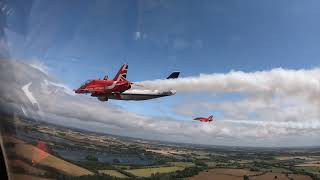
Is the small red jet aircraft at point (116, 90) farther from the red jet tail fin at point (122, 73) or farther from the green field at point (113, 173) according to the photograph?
the green field at point (113, 173)

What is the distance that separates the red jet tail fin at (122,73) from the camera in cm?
1372

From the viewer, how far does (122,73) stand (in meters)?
14.1

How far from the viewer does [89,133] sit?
15711 millimetres

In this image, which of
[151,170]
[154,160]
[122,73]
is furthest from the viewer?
[154,160]

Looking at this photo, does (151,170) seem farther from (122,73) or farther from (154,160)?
(122,73)

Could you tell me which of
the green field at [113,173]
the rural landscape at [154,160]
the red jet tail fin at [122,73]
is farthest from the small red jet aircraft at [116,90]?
the green field at [113,173]

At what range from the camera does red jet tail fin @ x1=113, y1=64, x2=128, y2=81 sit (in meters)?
13.7

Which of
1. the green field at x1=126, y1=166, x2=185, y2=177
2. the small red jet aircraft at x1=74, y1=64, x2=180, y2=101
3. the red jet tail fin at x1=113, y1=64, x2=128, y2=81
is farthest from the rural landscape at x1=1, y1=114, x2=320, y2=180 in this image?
the red jet tail fin at x1=113, y1=64, x2=128, y2=81

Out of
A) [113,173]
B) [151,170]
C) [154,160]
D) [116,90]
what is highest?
[116,90]

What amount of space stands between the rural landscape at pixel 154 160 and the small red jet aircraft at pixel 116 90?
5.72ft

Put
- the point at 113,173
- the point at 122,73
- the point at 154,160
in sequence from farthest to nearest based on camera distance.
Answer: the point at 154,160, the point at 113,173, the point at 122,73

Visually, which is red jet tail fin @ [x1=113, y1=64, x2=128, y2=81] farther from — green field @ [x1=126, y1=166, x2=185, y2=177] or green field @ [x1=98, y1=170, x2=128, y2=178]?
green field @ [x1=126, y1=166, x2=185, y2=177]

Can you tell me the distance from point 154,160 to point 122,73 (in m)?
4.35

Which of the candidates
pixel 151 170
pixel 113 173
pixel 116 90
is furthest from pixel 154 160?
pixel 116 90
